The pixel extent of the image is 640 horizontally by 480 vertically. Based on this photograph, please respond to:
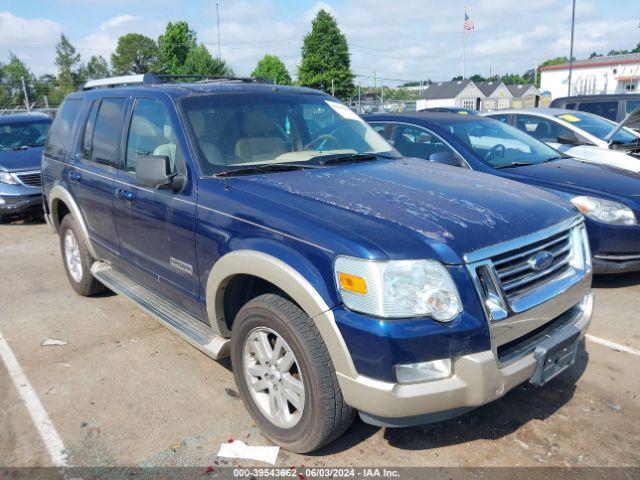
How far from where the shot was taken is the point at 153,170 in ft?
10.5

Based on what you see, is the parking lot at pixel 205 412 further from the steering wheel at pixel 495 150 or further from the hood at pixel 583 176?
the steering wheel at pixel 495 150

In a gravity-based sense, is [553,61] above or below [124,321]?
above

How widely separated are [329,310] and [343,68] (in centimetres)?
6555

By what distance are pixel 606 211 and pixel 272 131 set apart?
3.24 m

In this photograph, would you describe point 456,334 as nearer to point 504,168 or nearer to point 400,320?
point 400,320

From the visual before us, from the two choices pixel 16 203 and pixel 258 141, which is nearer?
pixel 258 141

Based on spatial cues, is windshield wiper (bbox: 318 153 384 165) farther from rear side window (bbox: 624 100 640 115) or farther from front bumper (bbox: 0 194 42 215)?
rear side window (bbox: 624 100 640 115)

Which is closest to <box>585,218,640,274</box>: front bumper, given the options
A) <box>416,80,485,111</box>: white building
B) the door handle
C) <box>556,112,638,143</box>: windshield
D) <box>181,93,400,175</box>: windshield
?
<box>181,93,400,175</box>: windshield

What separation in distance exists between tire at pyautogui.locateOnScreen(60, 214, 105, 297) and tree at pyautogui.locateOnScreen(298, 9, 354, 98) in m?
60.7

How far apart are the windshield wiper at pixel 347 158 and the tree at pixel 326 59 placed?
61.9 m

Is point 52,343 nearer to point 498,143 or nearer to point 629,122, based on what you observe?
point 498,143

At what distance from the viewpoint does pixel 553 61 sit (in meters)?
122

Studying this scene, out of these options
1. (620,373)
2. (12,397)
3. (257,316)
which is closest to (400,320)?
(257,316)

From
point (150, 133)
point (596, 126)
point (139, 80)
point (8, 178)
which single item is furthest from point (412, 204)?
point (8, 178)
